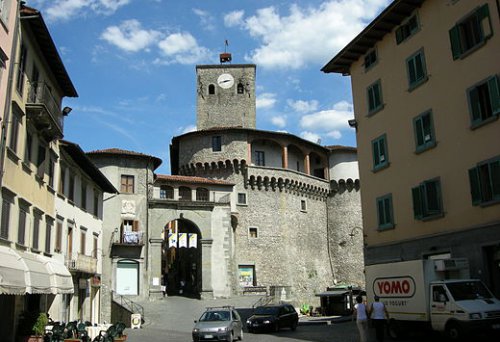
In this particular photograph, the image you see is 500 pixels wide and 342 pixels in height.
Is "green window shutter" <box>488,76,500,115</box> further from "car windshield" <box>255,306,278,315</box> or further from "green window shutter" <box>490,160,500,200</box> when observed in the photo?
"car windshield" <box>255,306,278,315</box>

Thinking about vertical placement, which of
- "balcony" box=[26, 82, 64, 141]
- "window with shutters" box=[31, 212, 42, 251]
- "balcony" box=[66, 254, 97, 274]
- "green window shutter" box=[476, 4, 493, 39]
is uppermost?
"green window shutter" box=[476, 4, 493, 39]

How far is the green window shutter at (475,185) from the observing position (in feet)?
57.9

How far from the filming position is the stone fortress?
4038cm

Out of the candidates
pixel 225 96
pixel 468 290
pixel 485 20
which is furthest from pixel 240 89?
pixel 468 290

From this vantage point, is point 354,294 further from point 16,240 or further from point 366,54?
point 16,240

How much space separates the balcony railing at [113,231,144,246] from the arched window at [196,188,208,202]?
24.9ft

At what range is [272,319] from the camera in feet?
85.3

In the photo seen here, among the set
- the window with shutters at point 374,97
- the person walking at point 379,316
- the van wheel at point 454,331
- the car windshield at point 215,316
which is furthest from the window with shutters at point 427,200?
the car windshield at point 215,316

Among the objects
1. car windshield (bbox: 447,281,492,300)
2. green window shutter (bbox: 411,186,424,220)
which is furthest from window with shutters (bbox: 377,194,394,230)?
car windshield (bbox: 447,281,492,300)

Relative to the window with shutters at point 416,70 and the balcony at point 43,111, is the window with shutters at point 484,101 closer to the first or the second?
the window with shutters at point 416,70

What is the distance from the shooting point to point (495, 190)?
16969 millimetres

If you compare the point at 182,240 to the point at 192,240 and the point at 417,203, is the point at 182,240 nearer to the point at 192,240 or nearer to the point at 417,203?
the point at 192,240

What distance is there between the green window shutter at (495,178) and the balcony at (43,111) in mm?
16031

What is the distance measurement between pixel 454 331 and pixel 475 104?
314 inches
